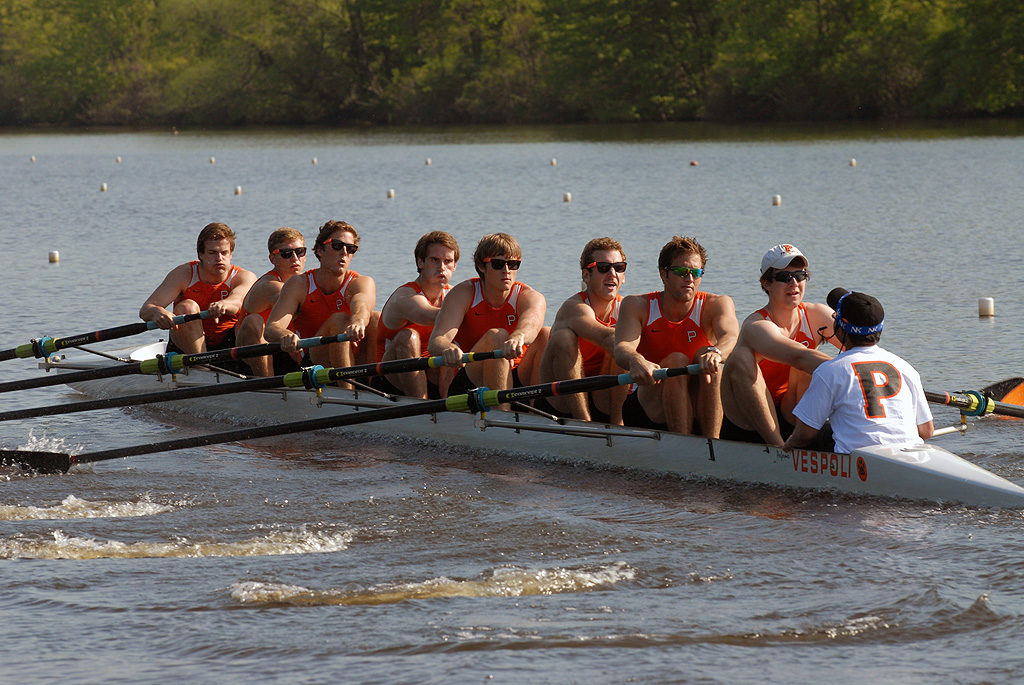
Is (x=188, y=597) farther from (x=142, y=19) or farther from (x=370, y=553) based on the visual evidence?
(x=142, y=19)

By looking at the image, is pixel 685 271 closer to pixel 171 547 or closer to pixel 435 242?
pixel 435 242

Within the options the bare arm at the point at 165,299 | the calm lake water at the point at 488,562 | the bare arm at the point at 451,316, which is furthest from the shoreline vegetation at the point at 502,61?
the bare arm at the point at 451,316

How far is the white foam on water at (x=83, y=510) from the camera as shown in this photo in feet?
24.0

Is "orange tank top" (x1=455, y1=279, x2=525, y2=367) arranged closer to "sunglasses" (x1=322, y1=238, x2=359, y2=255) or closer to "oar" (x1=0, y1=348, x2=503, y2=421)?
"oar" (x1=0, y1=348, x2=503, y2=421)

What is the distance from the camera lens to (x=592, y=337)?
7871mm

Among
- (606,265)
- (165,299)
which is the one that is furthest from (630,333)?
(165,299)

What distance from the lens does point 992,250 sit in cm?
1769

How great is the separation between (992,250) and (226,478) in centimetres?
1275

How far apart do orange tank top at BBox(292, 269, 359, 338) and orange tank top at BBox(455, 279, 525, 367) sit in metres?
1.30

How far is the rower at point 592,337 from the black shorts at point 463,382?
1.47 feet

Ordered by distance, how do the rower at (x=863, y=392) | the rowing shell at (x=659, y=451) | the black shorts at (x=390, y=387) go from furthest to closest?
the black shorts at (x=390, y=387) → the rowing shell at (x=659, y=451) → the rower at (x=863, y=392)

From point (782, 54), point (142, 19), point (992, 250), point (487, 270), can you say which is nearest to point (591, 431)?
point (487, 270)

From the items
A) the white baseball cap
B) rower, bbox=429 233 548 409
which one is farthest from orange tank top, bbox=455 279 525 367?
the white baseball cap

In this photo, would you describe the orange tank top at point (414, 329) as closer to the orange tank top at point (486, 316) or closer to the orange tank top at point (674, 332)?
the orange tank top at point (486, 316)
